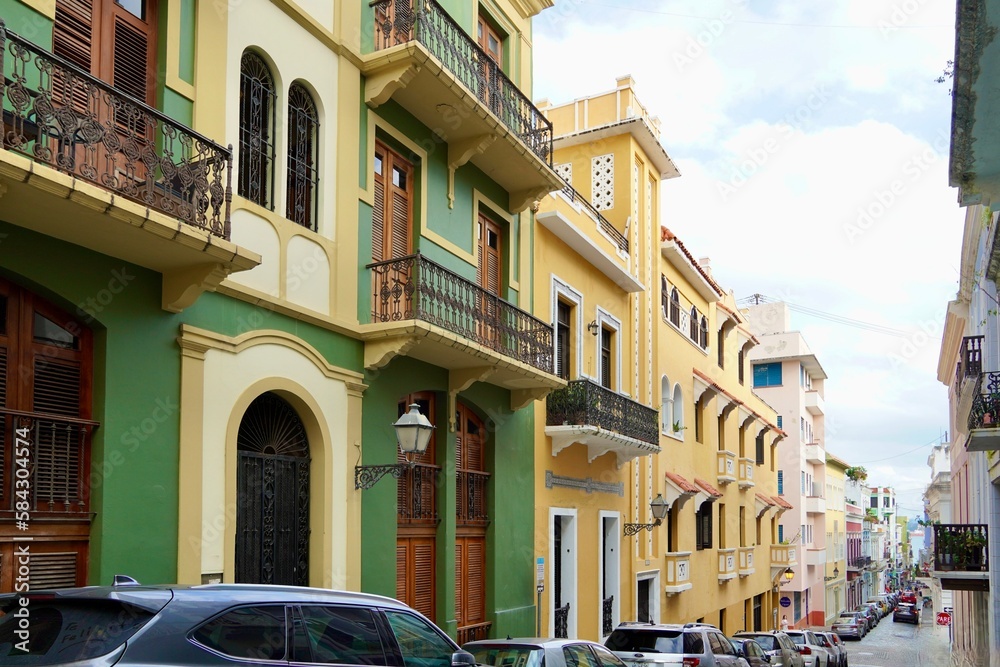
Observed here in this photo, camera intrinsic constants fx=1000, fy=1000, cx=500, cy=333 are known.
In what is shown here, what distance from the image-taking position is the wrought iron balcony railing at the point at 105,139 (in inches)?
297

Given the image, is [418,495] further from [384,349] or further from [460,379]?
[384,349]

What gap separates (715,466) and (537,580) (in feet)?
48.5

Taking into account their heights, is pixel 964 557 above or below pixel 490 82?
below

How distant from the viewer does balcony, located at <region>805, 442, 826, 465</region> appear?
176 feet

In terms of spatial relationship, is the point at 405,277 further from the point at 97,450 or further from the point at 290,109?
the point at 97,450

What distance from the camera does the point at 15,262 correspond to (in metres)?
8.05

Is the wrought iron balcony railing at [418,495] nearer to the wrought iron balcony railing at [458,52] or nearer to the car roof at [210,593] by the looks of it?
the wrought iron balcony railing at [458,52]

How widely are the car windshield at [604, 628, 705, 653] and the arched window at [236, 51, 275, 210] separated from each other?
8514mm

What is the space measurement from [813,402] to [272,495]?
47798 millimetres

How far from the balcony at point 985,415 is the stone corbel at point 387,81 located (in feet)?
40.2

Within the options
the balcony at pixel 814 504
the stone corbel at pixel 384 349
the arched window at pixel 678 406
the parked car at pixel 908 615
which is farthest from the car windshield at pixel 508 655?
the parked car at pixel 908 615

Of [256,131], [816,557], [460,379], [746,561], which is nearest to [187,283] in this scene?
[256,131]

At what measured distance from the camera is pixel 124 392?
899 centimetres

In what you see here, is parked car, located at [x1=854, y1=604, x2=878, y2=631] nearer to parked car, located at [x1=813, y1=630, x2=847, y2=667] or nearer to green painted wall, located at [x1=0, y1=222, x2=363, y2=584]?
parked car, located at [x1=813, y1=630, x2=847, y2=667]
